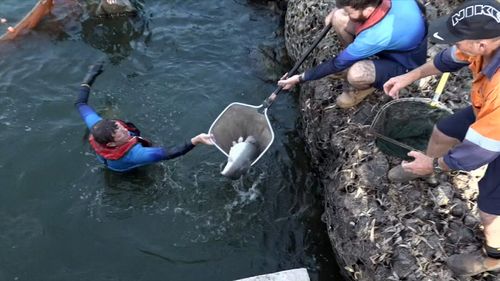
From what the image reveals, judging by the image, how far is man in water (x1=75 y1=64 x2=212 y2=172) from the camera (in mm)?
5219

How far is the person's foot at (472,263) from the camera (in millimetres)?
3918

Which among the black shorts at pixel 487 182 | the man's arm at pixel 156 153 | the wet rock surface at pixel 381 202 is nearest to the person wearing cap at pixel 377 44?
the wet rock surface at pixel 381 202

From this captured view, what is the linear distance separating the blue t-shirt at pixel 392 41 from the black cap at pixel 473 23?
165cm

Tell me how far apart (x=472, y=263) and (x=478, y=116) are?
1.40 metres

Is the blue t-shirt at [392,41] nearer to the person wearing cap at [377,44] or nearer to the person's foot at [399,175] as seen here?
the person wearing cap at [377,44]

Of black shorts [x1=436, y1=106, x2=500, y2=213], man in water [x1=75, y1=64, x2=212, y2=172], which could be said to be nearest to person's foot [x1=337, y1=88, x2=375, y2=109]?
black shorts [x1=436, y1=106, x2=500, y2=213]

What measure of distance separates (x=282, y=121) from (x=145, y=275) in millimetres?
2894

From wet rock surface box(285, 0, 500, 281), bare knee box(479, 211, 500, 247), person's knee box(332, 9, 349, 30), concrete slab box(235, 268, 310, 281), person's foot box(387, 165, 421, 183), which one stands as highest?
person's knee box(332, 9, 349, 30)

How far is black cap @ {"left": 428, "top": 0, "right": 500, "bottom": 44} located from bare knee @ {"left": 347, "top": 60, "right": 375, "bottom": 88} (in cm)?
193

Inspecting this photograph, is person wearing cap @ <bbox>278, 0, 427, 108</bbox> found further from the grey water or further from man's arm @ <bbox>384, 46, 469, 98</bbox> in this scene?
the grey water

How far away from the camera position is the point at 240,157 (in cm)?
507

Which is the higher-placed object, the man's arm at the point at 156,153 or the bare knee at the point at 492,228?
the bare knee at the point at 492,228

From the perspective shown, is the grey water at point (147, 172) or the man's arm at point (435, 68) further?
the grey water at point (147, 172)

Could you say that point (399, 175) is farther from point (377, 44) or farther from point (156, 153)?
point (156, 153)
